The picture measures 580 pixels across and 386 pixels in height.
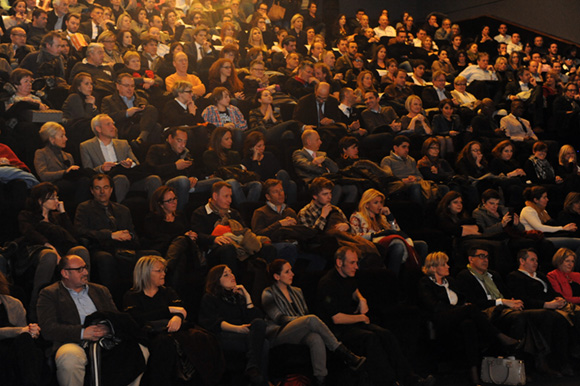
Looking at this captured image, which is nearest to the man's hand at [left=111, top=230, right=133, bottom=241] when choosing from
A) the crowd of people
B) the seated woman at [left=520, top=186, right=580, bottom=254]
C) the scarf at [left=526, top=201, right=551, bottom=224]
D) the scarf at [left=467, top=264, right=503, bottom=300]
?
the crowd of people

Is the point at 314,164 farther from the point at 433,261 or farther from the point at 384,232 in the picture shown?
the point at 433,261

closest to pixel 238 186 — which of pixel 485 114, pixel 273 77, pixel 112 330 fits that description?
pixel 112 330

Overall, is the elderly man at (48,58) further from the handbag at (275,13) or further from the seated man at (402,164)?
the handbag at (275,13)

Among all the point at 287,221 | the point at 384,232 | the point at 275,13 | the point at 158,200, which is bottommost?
the point at 275,13

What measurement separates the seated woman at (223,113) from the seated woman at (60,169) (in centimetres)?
154

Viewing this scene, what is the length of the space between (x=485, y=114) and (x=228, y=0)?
471cm

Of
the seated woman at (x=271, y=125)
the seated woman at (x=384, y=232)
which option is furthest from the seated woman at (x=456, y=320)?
the seated woman at (x=271, y=125)

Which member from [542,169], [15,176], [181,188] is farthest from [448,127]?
[15,176]

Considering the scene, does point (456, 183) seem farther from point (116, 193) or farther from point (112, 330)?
point (112, 330)

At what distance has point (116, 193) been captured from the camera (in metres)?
5.46

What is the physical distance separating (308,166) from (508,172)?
2.09 m

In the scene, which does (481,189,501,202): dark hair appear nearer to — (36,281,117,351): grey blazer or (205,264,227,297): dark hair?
(205,264,227,297): dark hair

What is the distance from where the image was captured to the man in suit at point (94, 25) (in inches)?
339

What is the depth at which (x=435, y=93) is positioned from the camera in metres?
9.03
